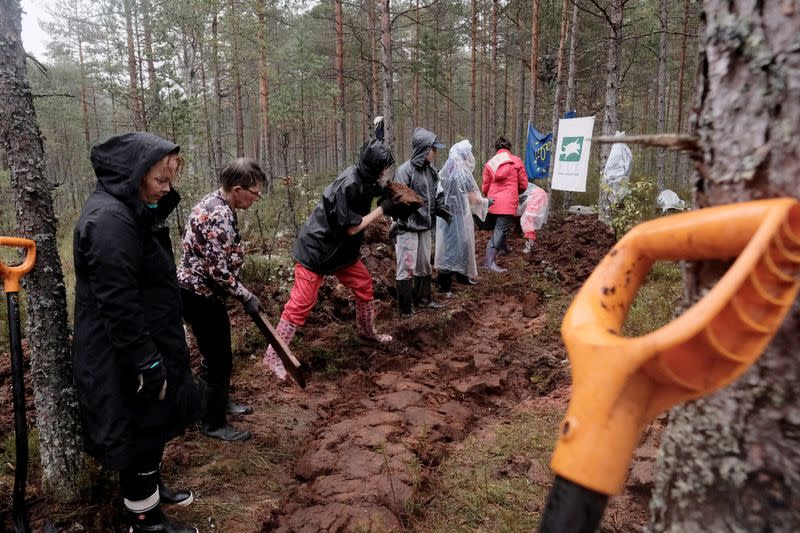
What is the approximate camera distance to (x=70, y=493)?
8.63 feet

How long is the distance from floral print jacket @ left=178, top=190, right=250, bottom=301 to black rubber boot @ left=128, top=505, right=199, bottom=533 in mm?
1343

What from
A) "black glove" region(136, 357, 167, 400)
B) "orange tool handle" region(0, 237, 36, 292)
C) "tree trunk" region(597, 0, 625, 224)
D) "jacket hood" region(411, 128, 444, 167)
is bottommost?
"black glove" region(136, 357, 167, 400)

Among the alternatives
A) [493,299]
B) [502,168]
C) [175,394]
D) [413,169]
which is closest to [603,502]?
[175,394]

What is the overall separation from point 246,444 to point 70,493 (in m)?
1.10

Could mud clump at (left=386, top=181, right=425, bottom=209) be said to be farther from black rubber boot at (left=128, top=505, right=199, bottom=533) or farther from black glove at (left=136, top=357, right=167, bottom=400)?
black rubber boot at (left=128, top=505, right=199, bottom=533)

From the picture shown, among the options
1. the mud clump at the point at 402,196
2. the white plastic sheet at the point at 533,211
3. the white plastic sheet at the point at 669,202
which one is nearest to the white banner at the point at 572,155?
the white plastic sheet at the point at 533,211

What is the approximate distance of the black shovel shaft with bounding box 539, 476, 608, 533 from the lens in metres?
0.68

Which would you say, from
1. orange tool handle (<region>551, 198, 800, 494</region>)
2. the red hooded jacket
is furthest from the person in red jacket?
orange tool handle (<region>551, 198, 800, 494</region>)

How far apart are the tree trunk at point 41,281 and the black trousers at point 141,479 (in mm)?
535

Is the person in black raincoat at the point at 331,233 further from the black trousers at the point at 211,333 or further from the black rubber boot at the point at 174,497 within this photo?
the black rubber boot at the point at 174,497

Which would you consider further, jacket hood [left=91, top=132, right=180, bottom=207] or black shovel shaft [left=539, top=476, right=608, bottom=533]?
jacket hood [left=91, top=132, right=180, bottom=207]

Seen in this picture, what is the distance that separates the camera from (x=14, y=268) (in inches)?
91.7

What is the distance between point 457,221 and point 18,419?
5313mm

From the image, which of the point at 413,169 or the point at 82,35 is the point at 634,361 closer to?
the point at 413,169
